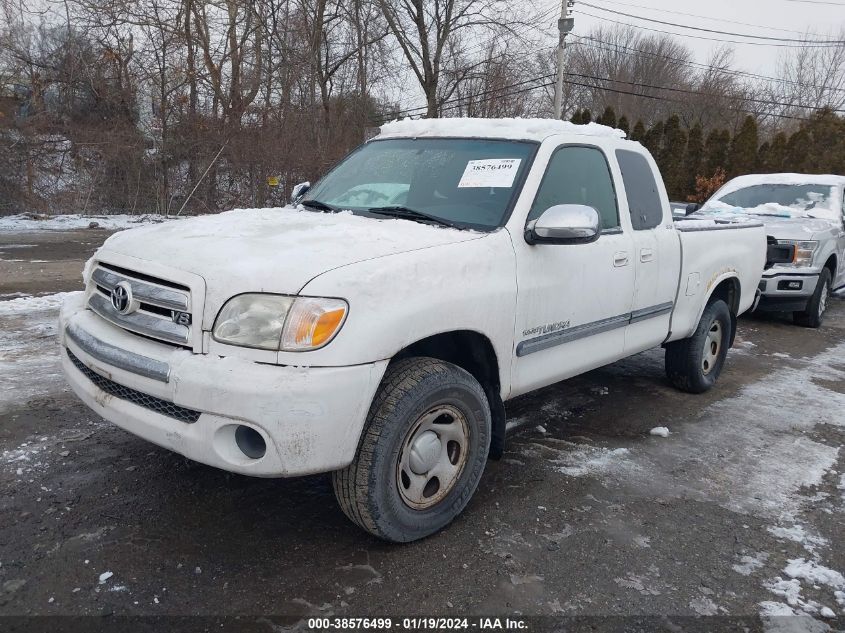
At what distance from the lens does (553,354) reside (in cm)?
363

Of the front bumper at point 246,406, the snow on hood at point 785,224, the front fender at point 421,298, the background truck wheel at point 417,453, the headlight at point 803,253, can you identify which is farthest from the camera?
the snow on hood at point 785,224

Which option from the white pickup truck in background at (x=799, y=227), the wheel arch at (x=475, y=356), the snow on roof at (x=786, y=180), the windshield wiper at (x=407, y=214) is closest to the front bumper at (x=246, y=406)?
the wheel arch at (x=475, y=356)

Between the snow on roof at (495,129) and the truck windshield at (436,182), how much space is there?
7 cm

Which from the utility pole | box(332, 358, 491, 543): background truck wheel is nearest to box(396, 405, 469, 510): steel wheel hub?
box(332, 358, 491, 543): background truck wheel

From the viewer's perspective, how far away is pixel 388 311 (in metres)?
2.67

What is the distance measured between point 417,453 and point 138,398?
1208 mm

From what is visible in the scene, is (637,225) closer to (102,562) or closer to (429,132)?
(429,132)

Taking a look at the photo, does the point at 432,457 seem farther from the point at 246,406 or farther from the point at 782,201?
the point at 782,201

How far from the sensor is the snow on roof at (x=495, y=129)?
387cm

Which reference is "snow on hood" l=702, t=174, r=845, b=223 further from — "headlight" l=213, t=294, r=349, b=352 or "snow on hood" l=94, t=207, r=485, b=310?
"headlight" l=213, t=294, r=349, b=352

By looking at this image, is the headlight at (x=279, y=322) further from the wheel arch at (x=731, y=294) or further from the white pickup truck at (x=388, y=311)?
the wheel arch at (x=731, y=294)

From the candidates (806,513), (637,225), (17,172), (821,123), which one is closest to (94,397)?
(637,225)

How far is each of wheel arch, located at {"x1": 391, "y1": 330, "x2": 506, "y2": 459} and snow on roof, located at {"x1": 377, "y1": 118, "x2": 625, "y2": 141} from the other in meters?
1.31

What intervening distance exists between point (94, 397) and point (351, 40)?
997 inches
